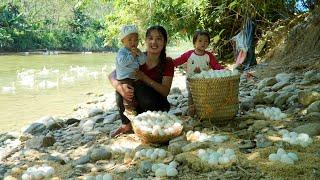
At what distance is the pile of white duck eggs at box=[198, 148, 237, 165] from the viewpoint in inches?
129

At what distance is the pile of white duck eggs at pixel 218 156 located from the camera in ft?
10.7

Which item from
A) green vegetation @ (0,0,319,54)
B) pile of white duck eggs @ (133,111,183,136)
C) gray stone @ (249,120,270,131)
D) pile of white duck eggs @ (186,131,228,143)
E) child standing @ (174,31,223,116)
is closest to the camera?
pile of white duck eggs @ (186,131,228,143)

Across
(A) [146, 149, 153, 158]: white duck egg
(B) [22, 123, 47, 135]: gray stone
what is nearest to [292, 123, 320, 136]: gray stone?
(A) [146, 149, 153, 158]: white duck egg

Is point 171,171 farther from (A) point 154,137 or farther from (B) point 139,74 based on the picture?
(B) point 139,74

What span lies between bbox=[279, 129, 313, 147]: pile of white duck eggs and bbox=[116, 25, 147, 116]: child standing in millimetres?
1695

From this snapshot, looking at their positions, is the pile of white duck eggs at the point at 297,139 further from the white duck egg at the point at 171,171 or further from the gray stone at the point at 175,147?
the white duck egg at the point at 171,171

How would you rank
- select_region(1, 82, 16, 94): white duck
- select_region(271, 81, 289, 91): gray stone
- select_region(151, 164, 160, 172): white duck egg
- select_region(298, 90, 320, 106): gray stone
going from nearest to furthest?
1. select_region(151, 164, 160, 172): white duck egg
2. select_region(298, 90, 320, 106): gray stone
3. select_region(271, 81, 289, 91): gray stone
4. select_region(1, 82, 16, 94): white duck

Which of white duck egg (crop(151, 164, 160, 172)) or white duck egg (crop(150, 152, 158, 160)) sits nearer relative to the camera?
white duck egg (crop(151, 164, 160, 172))

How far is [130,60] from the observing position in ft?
14.7

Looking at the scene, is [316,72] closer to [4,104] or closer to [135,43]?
[135,43]

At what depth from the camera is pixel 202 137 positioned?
402 cm

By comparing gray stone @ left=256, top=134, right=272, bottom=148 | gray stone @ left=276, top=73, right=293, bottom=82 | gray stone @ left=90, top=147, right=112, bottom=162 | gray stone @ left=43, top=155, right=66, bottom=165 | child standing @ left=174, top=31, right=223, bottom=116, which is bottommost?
gray stone @ left=43, top=155, right=66, bottom=165

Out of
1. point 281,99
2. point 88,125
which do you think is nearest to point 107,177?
point 281,99

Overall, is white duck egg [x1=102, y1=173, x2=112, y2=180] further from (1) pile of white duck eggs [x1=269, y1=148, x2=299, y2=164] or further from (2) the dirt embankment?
(2) the dirt embankment
